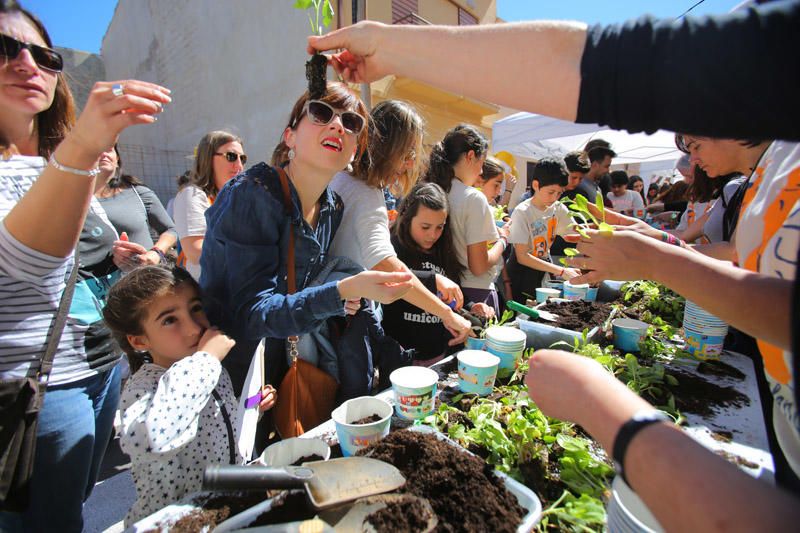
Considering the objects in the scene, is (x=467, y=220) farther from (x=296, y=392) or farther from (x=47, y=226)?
(x=47, y=226)

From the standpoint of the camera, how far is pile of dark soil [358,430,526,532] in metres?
0.83

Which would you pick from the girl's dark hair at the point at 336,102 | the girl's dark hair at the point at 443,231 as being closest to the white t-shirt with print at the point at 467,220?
the girl's dark hair at the point at 443,231

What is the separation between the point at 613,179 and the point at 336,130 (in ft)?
24.3

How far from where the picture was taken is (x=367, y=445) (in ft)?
3.61

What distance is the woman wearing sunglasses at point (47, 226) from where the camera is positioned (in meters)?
1.02

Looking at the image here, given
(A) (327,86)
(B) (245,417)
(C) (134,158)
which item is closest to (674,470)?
(B) (245,417)

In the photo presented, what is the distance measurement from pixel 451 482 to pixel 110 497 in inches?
113

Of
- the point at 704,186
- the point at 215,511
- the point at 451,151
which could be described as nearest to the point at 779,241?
the point at 215,511

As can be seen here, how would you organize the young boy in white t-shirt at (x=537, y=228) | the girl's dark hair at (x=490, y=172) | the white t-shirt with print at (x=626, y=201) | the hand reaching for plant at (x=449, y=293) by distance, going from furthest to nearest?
the white t-shirt with print at (x=626, y=201), the girl's dark hair at (x=490, y=172), the young boy in white t-shirt at (x=537, y=228), the hand reaching for plant at (x=449, y=293)

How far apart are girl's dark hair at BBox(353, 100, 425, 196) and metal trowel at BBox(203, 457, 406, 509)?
5.07 ft

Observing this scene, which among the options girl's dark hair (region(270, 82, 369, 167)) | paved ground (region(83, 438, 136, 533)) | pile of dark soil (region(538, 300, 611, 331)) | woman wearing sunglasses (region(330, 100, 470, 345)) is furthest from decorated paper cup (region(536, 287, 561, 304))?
paved ground (region(83, 438, 136, 533))

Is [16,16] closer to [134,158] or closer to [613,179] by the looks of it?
[613,179]

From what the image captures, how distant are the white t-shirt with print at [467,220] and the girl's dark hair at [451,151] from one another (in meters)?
0.10

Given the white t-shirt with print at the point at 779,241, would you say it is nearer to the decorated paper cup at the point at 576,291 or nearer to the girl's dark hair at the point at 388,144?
the girl's dark hair at the point at 388,144
